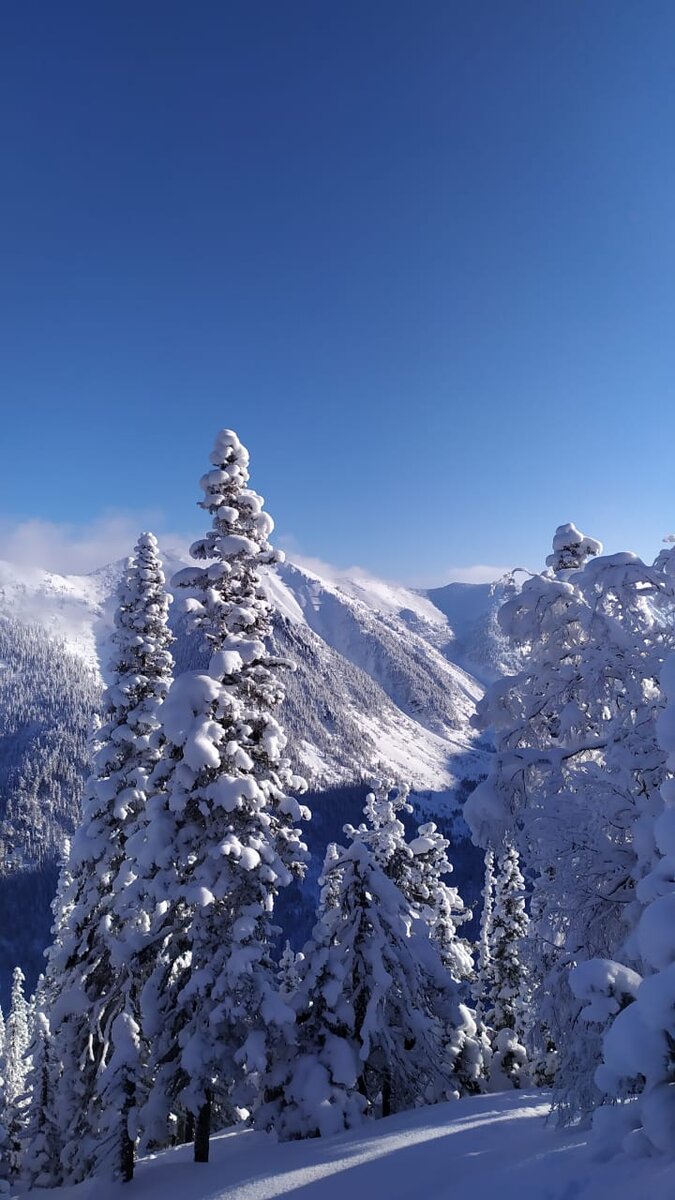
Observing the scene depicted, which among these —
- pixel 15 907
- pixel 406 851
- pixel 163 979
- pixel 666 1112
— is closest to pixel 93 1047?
pixel 163 979

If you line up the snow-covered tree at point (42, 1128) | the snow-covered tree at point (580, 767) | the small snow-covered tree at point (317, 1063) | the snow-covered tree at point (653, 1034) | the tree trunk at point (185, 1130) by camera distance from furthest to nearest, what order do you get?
the snow-covered tree at point (42, 1128) < the tree trunk at point (185, 1130) < the small snow-covered tree at point (317, 1063) < the snow-covered tree at point (580, 767) < the snow-covered tree at point (653, 1034)

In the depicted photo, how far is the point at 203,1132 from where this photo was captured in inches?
519

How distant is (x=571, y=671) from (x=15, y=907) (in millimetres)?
176744

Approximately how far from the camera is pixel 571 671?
1061cm

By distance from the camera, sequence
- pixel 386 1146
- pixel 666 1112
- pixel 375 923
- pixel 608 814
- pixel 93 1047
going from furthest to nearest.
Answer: pixel 93 1047, pixel 375 923, pixel 386 1146, pixel 608 814, pixel 666 1112

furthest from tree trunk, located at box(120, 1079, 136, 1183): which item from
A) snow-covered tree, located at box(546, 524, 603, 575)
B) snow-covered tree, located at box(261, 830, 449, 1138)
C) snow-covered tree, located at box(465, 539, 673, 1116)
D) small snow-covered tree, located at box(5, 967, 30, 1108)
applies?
small snow-covered tree, located at box(5, 967, 30, 1108)

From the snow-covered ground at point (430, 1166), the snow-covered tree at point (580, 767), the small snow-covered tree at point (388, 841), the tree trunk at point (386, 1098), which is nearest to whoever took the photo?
the snow-covered ground at point (430, 1166)

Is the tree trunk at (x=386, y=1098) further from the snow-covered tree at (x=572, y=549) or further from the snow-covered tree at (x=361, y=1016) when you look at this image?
the snow-covered tree at (x=572, y=549)

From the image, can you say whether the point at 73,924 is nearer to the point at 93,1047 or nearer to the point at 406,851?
the point at 93,1047

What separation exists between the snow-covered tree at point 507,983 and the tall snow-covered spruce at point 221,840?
50.4 ft

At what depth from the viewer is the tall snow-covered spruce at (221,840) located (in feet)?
41.3

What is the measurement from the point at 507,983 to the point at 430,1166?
22.5 m

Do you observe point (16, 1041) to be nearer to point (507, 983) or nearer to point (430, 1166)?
point (507, 983)

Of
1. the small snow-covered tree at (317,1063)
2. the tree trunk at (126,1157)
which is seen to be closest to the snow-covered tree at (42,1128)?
the tree trunk at (126,1157)
